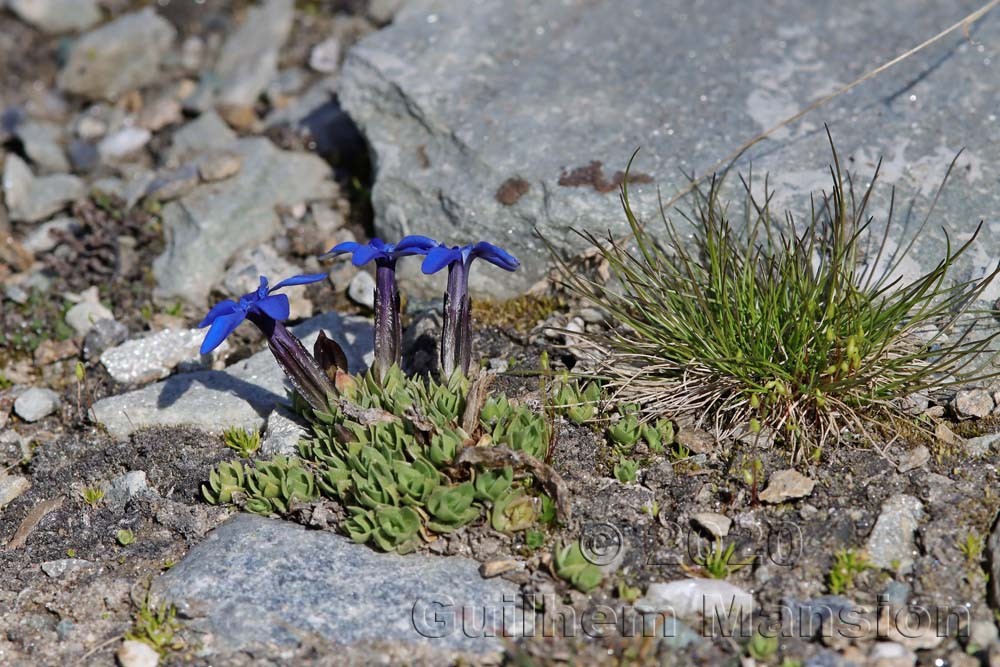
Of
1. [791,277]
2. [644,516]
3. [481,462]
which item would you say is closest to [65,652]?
[481,462]

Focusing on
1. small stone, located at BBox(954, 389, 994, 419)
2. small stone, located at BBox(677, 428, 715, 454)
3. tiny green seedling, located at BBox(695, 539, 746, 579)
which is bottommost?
tiny green seedling, located at BBox(695, 539, 746, 579)

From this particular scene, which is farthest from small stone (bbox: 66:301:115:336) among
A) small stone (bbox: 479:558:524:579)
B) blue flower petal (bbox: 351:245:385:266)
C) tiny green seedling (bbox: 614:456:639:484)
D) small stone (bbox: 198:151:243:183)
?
tiny green seedling (bbox: 614:456:639:484)

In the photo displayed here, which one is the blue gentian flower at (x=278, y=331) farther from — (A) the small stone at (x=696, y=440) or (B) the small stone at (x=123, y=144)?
(B) the small stone at (x=123, y=144)

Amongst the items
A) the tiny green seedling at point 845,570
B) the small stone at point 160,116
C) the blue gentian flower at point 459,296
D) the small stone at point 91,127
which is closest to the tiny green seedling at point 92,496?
the blue gentian flower at point 459,296

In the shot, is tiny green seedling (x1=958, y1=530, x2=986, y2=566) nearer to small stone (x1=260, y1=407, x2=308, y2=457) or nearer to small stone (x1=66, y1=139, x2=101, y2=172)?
small stone (x1=260, y1=407, x2=308, y2=457)

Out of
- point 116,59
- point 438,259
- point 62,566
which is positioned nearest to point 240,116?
point 116,59

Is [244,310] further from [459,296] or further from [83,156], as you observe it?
[83,156]

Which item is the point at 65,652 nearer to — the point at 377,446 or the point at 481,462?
the point at 377,446
